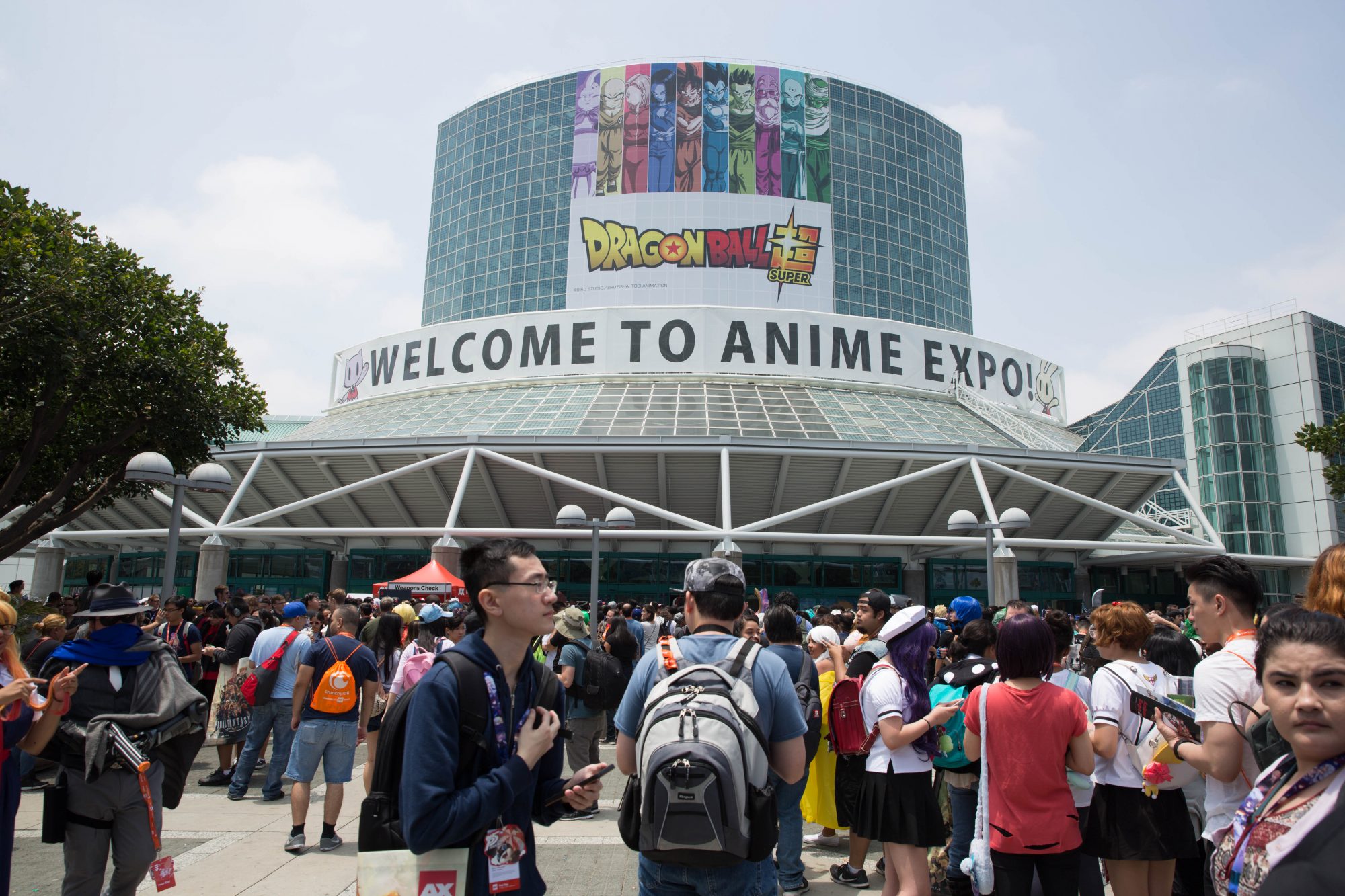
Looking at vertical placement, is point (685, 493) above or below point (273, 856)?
above

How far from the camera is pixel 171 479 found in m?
12.2

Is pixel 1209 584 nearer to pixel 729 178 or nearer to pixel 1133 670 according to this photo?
pixel 1133 670

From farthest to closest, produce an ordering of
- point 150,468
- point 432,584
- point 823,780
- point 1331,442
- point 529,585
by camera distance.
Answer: point 1331,442 → point 432,584 → point 150,468 → point 823,780 → point 529,585

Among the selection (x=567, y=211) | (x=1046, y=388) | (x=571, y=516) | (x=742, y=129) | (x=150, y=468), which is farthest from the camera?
(x=567, y=211)

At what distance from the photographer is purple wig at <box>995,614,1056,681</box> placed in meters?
4.18

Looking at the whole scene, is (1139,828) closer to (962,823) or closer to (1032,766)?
(1032,766)

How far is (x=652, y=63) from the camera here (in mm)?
42094

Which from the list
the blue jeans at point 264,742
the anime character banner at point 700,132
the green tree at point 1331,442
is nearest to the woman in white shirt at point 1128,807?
the blue jeans at point 264,742

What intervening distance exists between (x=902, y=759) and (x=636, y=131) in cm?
4123

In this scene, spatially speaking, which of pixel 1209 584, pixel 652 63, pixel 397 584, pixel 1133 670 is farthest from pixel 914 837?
pixel 652 63

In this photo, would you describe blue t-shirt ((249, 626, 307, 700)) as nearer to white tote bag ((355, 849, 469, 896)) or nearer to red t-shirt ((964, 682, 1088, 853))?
white tote bag ((355, 849, 469, 896))

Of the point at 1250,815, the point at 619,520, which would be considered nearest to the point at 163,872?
the point at 1250,815

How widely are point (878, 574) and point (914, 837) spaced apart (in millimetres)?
25659

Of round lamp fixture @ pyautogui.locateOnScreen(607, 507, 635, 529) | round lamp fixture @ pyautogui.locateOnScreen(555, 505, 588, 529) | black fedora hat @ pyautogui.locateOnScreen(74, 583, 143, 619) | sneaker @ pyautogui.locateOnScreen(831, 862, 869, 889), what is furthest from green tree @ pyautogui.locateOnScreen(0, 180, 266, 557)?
sneaker @ pyautogui.locateOnScreen(831, 862, 869, 889)
